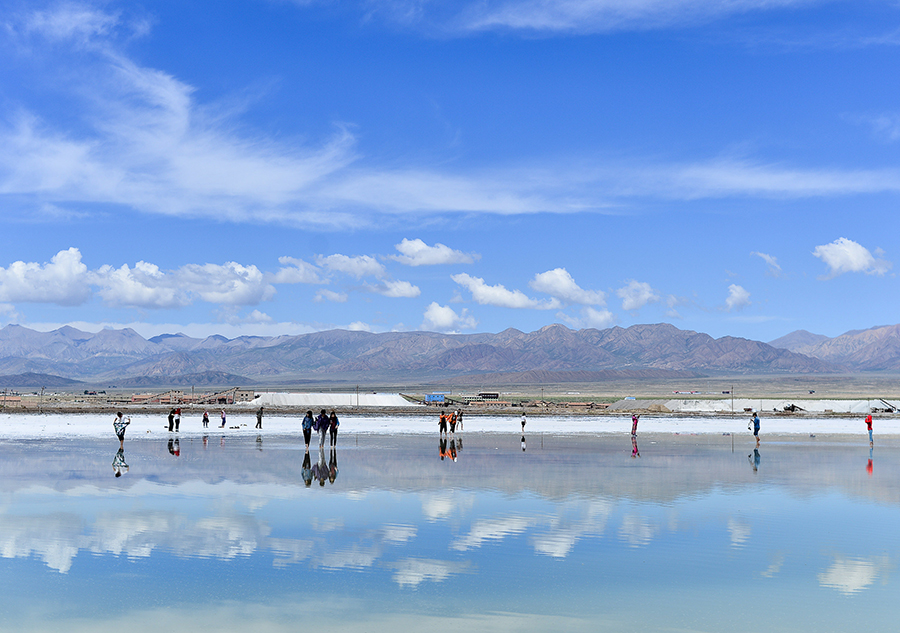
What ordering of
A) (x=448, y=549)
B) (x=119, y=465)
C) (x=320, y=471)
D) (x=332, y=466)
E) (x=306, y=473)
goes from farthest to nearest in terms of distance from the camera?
(x=332, y=466)
(x=119, y=465)
(x=320, y=471)
(x=306, y=473)
(x=448, y=549)

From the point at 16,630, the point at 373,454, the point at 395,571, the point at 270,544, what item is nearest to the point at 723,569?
the point at 395,571

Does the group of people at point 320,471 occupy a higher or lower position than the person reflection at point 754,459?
higher

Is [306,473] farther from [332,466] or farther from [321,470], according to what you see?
[332,466]

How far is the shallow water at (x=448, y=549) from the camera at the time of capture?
10383 millimetres

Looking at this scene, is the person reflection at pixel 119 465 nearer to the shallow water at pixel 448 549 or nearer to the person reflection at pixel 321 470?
the shallow water at pixel 448 549

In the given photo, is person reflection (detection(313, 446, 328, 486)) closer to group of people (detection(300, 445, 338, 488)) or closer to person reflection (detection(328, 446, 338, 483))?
group of people (detection(300, 445, 338, 488))

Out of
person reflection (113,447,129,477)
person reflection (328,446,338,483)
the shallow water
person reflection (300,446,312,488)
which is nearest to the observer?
the shallow water

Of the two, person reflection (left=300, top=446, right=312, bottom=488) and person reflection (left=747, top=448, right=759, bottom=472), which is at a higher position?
person reflection (left=300, top=446, right=312, bottom=488)

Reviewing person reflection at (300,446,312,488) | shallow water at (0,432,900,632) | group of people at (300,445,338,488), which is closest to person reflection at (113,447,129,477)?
shallow water at (0,432,900,632)

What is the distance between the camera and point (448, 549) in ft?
46.1

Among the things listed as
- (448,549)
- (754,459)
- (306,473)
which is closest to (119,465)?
(306,473)

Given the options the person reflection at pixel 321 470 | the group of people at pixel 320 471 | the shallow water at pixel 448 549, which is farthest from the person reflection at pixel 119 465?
the person reflection at pixel 321 470

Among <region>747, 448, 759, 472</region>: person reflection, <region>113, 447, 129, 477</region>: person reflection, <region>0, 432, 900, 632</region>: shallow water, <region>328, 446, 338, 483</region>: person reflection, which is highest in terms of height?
<region>0, 432, 900, 632</region>: shallow water

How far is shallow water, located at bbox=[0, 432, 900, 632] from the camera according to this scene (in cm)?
1038
